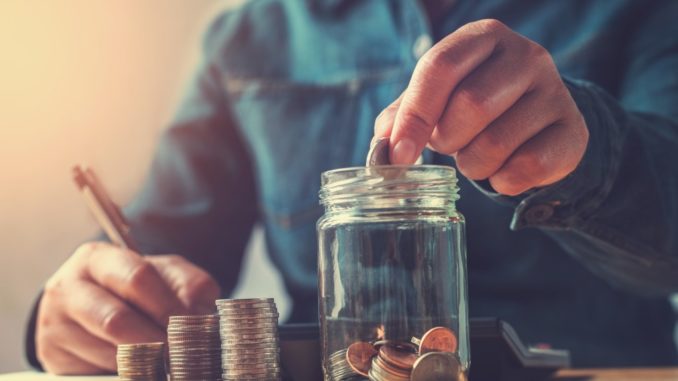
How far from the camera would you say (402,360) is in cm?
48

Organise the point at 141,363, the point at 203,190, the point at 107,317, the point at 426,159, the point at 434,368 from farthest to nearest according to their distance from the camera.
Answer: the point at 203,190 → the point at 426,159 → the point at 107,317 → the point at 141,363 → the point at 434,368

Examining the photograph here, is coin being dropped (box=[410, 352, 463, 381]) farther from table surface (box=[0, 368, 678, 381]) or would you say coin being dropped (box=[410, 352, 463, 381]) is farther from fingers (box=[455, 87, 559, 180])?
table surface (box=[0, 368, 678, 381])

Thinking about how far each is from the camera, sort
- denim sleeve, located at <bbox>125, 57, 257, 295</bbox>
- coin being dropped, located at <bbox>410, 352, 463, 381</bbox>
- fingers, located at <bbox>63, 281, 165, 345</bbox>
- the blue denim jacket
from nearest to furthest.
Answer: coin being dropped, located at <bbox>410, 352, 463, 381</bbox>, fingers, located at <bbox>63, 281, 165, 345</bbox>, the blue denim jacket, denim sleeve, located at <bbox>125, 57, 257, 295</bbox>

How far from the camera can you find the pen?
71 cm

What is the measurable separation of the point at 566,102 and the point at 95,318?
0.44 m

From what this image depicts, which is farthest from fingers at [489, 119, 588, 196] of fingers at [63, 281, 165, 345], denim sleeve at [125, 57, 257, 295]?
denim sleeve at [125, 57, 257, 295]

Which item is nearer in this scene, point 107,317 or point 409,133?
point 409,133

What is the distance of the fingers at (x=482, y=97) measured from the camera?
19.0 inches

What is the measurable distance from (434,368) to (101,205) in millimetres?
387

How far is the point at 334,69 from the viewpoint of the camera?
3.85 ft

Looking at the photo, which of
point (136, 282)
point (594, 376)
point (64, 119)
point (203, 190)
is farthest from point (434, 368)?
point (64, 119)

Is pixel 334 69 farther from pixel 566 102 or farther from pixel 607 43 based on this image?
pixel 566 102

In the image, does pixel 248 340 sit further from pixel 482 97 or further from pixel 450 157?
pixel 450 157

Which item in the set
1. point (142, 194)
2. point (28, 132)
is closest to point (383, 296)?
point (142, 194)
